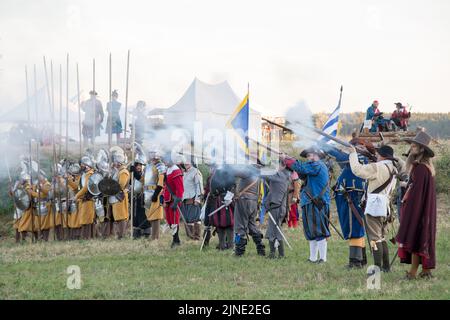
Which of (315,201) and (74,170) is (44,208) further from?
(315,201)

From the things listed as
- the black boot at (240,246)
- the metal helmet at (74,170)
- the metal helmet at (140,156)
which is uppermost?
the metal helmet at (140,156)

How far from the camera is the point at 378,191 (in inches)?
392

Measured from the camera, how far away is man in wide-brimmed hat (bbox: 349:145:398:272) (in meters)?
9.87

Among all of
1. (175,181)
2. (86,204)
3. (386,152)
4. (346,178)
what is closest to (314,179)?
(346,178)

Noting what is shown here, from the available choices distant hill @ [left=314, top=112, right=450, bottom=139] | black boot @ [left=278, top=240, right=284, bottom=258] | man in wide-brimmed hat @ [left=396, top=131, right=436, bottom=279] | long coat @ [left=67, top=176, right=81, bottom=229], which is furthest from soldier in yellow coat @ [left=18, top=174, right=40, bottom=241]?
distant hill @ [left=314, top=112, right=450, bottom=139]

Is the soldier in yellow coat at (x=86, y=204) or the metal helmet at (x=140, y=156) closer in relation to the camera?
the metal helmet at (x=140, y=156)

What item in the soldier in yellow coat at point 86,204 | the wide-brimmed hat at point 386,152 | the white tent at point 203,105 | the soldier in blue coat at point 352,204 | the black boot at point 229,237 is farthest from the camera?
the white tent at point 203,105

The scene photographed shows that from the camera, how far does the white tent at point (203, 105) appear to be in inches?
808

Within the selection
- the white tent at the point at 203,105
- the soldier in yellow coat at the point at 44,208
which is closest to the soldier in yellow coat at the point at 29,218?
the soldier in yellow coat at the point at 44,208

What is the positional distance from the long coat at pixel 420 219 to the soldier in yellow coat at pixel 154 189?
268 inches

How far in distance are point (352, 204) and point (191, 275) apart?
2.61m

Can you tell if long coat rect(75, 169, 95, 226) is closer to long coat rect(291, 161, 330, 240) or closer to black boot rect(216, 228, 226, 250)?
black boot rect(216, 228, 226, 250)

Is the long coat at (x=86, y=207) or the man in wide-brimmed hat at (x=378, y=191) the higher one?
the man in wide-brimmed hat at (x=378, y=191)

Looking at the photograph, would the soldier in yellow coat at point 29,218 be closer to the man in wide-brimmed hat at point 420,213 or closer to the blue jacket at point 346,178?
the blue jacket at point 346,178
